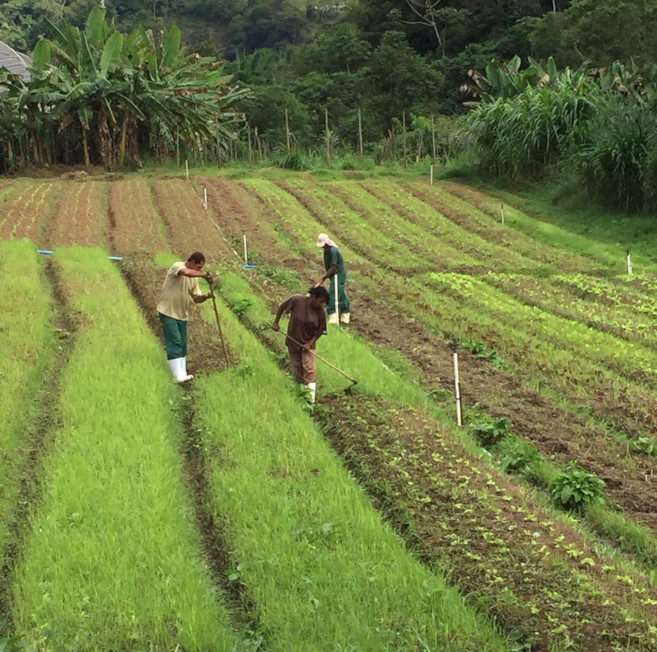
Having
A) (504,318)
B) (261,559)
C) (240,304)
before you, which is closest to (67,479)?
(261,559)

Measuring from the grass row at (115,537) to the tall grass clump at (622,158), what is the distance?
17.0 meters

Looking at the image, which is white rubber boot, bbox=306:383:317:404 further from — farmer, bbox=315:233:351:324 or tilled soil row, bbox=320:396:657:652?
farmer, bbox=315:233:351:324

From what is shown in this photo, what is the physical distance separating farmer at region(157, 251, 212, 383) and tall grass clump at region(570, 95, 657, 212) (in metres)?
15.8

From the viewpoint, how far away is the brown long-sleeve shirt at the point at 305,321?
32.3 ft

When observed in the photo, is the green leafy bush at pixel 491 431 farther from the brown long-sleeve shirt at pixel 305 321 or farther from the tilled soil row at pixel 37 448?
the tilled soil row at pixel 37 448

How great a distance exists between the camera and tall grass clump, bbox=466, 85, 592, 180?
26.8 metres

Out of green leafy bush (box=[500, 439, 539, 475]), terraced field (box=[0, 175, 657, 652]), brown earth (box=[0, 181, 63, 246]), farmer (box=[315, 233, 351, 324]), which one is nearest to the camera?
terraced field (box=[0, 175, 657, 652])

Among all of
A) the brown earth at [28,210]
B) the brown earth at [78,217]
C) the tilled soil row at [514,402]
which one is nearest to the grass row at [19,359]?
the brown earth at [78,217]

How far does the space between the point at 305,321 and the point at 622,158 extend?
54.0 feet

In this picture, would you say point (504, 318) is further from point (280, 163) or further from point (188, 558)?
point (280, 163)

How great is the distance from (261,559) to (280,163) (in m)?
29.8

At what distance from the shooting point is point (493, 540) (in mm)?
6402

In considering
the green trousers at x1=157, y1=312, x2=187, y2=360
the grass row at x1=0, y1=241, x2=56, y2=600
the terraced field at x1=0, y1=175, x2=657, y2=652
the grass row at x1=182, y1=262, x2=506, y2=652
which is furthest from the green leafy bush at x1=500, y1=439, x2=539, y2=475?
the grass row at x1=0, y1=241, x2=56, y2=600

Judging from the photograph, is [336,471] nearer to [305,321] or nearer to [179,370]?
[305,321]
